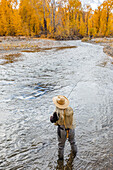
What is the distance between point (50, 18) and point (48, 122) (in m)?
36.2

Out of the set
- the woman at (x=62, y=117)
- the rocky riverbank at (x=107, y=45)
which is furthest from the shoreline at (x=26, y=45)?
the woman at (x=62, y=117)

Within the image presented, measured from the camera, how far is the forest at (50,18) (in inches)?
1344

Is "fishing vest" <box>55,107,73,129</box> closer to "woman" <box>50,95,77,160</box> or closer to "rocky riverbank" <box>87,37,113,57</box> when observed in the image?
"woman" <box>50,95,77,160</box>

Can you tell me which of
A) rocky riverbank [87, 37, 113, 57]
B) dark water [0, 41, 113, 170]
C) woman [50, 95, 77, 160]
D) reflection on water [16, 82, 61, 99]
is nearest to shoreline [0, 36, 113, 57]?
rocky riverbank [87, 37, 113, 57]

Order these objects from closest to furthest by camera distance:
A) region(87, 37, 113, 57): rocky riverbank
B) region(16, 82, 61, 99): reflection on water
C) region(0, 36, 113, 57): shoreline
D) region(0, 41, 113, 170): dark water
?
region(0, 41, 113, 170): dark water < region(16, 82, 61, 99): reflection on water < region(87, 37, 113, 57): rocky riverbank < region(0, 36, 113, 57): shoreline

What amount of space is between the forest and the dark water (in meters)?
27.6

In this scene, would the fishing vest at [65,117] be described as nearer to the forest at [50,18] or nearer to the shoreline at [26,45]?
the shoreline at [26,45]

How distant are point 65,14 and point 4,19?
949 inches

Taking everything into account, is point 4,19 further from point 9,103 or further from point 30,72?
point 9,103

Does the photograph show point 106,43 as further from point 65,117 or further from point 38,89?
point 65,117

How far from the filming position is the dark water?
2.76 meters

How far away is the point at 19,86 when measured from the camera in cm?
674

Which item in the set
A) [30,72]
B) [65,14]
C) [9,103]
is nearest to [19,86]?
[9,103]

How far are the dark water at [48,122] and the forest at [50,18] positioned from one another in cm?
2758
